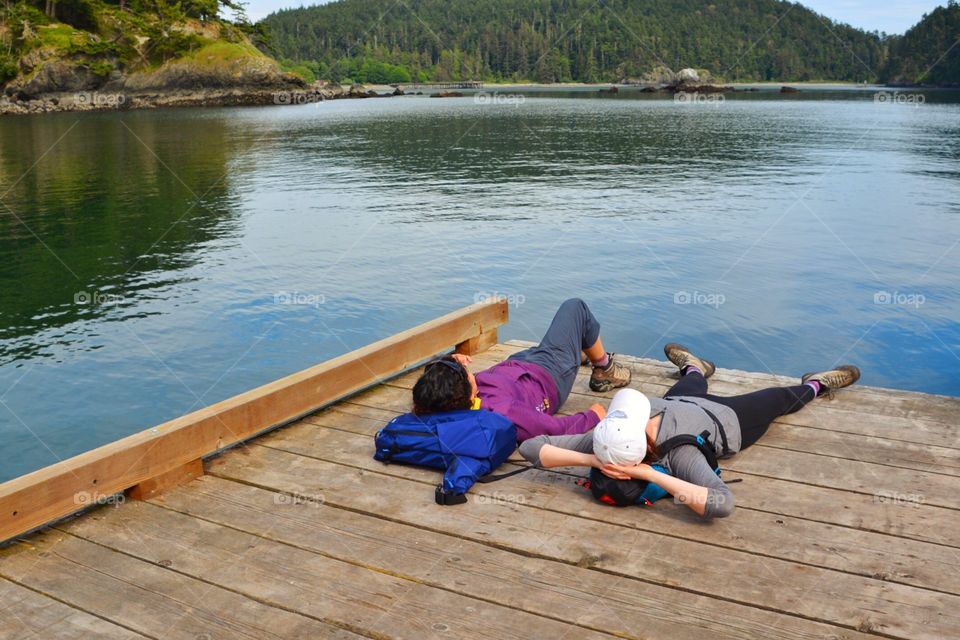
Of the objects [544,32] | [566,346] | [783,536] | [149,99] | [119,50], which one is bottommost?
[783,536]

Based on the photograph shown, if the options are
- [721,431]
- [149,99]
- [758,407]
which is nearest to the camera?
[721,431]

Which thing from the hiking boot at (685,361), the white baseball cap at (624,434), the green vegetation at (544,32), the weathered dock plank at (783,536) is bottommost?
the weathered dock plank at (783,536)

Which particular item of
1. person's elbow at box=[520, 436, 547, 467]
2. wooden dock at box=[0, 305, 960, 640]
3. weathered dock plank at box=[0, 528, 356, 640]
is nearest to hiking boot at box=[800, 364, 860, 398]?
wooden dock at box=[0, 305, 960, 640]

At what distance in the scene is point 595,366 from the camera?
7.29 meters

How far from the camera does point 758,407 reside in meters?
5.92

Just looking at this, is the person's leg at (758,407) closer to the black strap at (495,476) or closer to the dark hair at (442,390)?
the black strap at (495,476)

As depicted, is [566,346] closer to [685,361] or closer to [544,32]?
[685,361]

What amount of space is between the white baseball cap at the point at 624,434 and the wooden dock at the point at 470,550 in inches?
13.6

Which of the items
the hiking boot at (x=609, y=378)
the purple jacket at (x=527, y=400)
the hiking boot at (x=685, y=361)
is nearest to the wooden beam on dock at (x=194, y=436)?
the purple jacket at (x=527, y=400)

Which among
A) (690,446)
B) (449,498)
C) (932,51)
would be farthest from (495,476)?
(932,51)

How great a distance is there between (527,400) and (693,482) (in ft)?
5.24

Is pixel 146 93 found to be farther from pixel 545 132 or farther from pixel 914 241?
pixel 914 241

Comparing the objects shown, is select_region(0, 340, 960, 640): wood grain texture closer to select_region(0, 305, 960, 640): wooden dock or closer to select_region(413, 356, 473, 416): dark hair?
select_region(0, 305, 960, 640): wooden dock

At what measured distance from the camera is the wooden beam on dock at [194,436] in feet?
15.0
